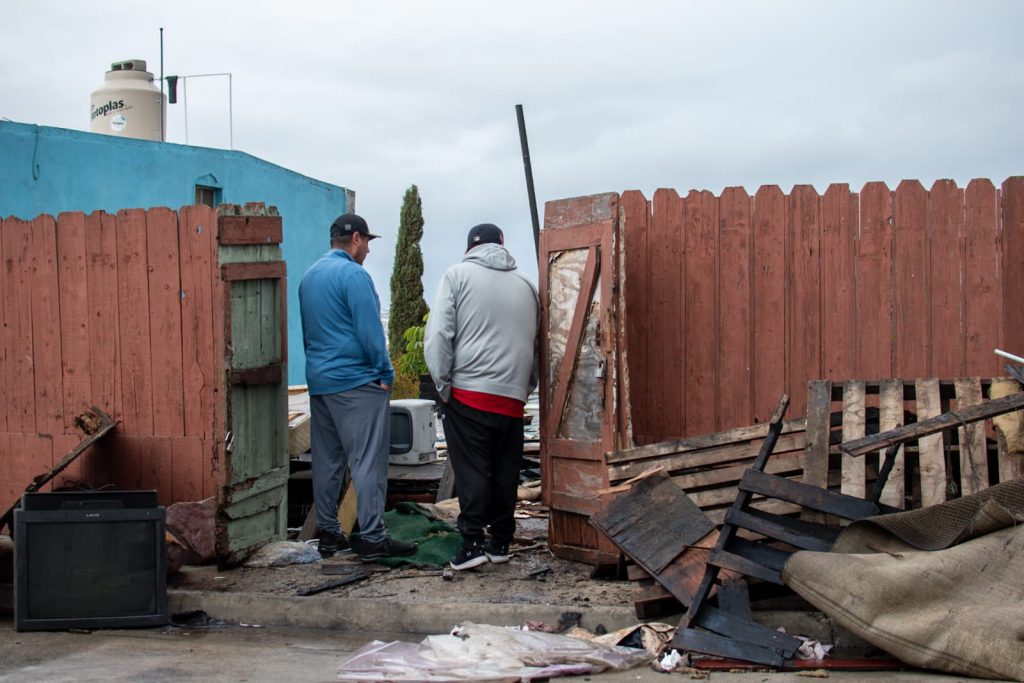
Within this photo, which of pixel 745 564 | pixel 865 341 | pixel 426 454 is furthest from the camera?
pixel 426 454

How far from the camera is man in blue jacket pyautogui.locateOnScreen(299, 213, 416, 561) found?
22.8 ft

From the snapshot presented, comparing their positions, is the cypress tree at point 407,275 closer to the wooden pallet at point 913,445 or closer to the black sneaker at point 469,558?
the black sneaker at point 469,558

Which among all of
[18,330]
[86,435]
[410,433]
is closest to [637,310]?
[410,433]

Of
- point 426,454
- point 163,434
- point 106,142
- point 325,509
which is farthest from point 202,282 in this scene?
point 106,142

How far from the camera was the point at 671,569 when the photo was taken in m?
5.75

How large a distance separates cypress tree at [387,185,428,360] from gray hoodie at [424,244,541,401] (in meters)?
20.7

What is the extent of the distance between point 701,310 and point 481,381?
1.53 metres

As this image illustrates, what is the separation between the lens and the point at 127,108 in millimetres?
19062

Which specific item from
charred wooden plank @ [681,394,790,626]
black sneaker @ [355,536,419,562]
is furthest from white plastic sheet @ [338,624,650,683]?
black sneaker @ [355,536,419,562]

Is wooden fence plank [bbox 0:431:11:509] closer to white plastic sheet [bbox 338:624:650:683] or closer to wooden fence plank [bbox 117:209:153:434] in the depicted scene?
wooden fence plank [bbox 117:209:153:434]

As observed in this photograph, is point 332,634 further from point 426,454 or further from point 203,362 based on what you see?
point 426,454

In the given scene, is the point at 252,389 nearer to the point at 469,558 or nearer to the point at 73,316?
the point at 73,316

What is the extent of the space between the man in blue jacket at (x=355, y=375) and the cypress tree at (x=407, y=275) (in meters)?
20.3

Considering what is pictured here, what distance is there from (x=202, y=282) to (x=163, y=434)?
3.55ft
